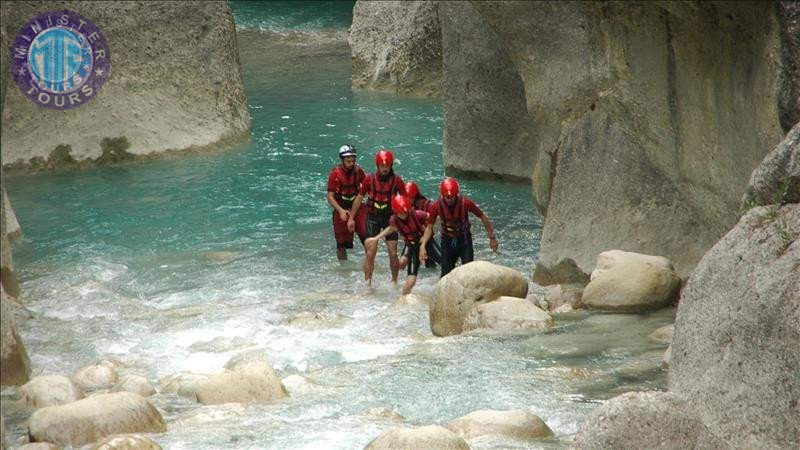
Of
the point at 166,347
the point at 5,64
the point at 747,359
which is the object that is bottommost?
the point at 166,347

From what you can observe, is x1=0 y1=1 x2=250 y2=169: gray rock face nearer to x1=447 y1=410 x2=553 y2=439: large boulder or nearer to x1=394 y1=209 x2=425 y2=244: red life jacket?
x1=394 y1=209 x2=425 y2=244: red life jacket

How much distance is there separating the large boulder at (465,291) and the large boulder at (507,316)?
109mm

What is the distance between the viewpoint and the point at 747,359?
614 cm

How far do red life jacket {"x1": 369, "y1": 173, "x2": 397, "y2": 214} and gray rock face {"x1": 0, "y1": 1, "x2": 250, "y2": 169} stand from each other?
Answer: 7710 millimetres

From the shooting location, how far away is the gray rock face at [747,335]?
234 inches

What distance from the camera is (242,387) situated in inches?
367

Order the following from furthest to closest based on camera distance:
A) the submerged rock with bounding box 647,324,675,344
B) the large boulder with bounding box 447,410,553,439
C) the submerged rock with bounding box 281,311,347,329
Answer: the submerged rock with bounding box 281,311,347,329, the submerged rock with bounding box 647,324,675,344, the large boulder with bounding box 447,410,553,439

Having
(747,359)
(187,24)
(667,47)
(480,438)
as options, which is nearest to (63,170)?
(187,24)

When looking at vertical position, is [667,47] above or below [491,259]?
above

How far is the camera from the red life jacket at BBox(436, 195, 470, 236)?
12.4m

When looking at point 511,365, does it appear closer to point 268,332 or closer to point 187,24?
point 268,332

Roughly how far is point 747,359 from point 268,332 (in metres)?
6.13

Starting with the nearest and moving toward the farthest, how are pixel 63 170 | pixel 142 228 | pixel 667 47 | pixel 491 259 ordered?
pixel 667 47, pixel 491 259, pixel 142 228, pixel 63 170

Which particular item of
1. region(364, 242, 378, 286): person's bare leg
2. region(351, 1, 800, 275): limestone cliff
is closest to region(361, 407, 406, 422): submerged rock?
region(351, 1, 800, 275): limestone cliff
